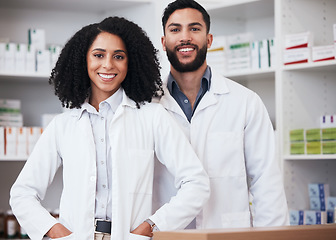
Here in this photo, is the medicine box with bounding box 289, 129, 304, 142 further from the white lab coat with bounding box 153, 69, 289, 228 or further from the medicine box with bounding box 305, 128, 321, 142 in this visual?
the white lab coat with bounding box 153, 69, 289, 228

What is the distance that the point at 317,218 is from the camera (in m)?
3.21

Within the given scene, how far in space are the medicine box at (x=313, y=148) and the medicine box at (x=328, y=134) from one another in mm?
47

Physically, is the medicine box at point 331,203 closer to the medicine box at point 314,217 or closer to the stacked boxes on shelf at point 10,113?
the medicine box at point 314,217

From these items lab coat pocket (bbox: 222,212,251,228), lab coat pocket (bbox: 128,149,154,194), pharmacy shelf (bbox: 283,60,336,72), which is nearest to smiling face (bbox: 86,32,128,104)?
lab coat pocket (bbox: 128,149,154,194)

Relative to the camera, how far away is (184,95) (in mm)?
2332

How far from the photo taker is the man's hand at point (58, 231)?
196 centimetres

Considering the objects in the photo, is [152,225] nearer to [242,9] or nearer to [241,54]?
[241,54]

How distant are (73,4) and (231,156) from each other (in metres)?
1.97

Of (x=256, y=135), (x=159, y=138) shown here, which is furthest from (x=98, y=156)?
(x=256, y=135)

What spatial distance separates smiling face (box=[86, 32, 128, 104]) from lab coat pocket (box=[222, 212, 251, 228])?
0.67 meters

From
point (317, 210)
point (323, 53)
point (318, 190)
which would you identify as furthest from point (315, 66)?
point (317, 210)

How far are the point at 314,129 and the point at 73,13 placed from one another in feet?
5.96

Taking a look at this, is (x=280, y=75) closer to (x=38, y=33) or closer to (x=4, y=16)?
(x=38, y=33)

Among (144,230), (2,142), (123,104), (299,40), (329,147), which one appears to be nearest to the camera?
(144,230)
